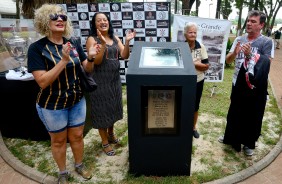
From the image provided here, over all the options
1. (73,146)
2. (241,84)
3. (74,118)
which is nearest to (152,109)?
(74,118)

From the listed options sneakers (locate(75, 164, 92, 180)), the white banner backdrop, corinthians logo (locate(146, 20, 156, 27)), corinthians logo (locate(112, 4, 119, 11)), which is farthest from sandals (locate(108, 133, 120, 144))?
corinthians logo (locate(112, 4, 119, 11))

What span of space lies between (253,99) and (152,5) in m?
3.29

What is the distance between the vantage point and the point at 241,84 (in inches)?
110

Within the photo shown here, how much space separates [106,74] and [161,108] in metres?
0.80

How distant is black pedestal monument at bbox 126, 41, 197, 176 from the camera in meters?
2.15

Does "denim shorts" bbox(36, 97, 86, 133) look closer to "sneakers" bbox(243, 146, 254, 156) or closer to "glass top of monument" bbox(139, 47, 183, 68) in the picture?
"glass top of monument" bbox(139, 47, 183, 68)

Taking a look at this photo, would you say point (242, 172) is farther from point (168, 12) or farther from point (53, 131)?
point (168, 12)

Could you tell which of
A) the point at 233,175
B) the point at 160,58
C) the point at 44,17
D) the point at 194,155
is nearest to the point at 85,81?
the point at 44,17

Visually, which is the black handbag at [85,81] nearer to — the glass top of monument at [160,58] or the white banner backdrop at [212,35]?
the glass top of monument at [160,58]

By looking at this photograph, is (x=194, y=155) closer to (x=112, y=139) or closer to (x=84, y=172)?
(x=112, y=139)

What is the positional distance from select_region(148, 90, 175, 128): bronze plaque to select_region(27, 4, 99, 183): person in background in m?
0.71

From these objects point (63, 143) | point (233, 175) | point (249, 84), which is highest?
point (249, 84)

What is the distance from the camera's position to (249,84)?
2.59 metres

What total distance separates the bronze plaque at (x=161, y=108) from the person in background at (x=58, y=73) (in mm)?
706
